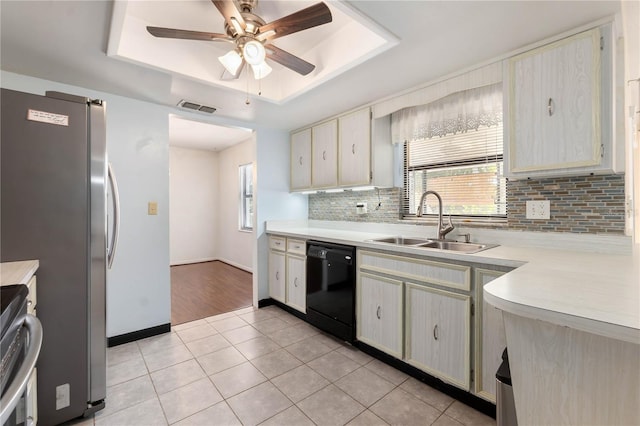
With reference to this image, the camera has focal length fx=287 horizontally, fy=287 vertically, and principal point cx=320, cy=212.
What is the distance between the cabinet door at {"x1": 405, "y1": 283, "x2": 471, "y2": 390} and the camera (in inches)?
67.9

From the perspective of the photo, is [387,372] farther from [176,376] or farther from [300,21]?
[300,21]

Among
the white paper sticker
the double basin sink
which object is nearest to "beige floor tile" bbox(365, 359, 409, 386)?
the double basin sink

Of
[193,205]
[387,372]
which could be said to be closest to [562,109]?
[387,372]

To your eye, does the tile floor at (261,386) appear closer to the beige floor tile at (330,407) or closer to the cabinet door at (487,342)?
the beige floor tile at (330,407)

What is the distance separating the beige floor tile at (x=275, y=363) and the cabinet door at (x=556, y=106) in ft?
6.70

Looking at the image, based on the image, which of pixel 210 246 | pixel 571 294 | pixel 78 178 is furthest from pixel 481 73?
pixel 210 246

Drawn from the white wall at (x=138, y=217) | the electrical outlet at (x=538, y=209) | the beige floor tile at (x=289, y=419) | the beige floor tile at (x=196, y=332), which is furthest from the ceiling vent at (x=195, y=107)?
the electrical outlet at (x=538, y=209)

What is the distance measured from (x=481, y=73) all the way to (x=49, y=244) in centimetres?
277

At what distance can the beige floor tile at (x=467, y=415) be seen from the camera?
1578 millimetres

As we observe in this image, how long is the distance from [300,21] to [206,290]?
3.66 m

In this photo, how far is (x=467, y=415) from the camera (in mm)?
1634

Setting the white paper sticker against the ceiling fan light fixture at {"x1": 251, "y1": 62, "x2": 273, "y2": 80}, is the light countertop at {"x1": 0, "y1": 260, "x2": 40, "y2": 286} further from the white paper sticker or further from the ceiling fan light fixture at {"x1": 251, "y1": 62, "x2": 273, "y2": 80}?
the ceiling fan light fixture at {"x1": 251, "y1": 62, "x2": 273, "y2": 80}

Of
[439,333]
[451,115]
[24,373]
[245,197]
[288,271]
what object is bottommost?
[439,333]

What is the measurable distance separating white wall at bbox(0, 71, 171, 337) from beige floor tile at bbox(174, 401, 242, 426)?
1.37m
